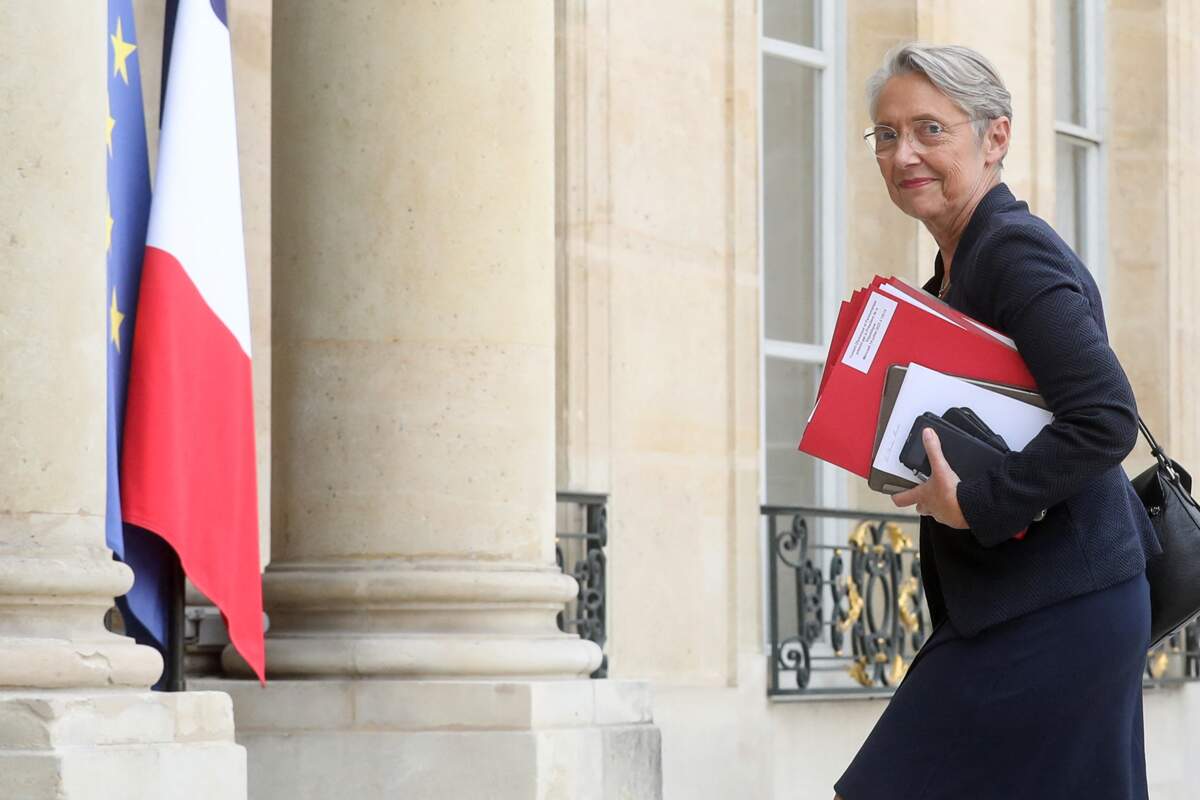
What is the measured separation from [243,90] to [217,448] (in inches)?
68.5

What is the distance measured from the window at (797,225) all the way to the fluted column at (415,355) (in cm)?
343

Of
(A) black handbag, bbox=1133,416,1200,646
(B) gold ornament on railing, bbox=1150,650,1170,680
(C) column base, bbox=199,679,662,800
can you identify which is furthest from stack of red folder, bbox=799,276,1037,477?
(B) gold ornament on railing, bbox=1150,650,1170,680

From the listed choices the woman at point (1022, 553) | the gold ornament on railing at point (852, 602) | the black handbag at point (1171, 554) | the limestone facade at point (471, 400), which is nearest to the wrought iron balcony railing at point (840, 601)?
the gold ornament on railing at point (852, 602)

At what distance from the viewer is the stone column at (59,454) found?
426 cm

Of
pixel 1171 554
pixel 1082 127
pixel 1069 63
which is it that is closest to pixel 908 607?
pixel 1082 127

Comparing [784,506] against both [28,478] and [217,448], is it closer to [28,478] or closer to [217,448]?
[217,448]

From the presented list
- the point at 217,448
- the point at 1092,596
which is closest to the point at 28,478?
the point at 217,448

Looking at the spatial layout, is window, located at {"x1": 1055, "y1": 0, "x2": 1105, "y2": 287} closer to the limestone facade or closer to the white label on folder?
the limestone facade

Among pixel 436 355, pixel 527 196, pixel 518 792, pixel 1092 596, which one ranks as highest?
pixel 527 196

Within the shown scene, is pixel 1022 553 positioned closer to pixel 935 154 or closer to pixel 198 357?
pixel 935 154

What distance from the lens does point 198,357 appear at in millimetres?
5316

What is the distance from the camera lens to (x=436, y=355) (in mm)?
5672

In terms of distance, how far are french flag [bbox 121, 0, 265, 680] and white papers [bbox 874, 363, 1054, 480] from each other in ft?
8.00

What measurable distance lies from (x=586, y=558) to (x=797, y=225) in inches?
97.0
